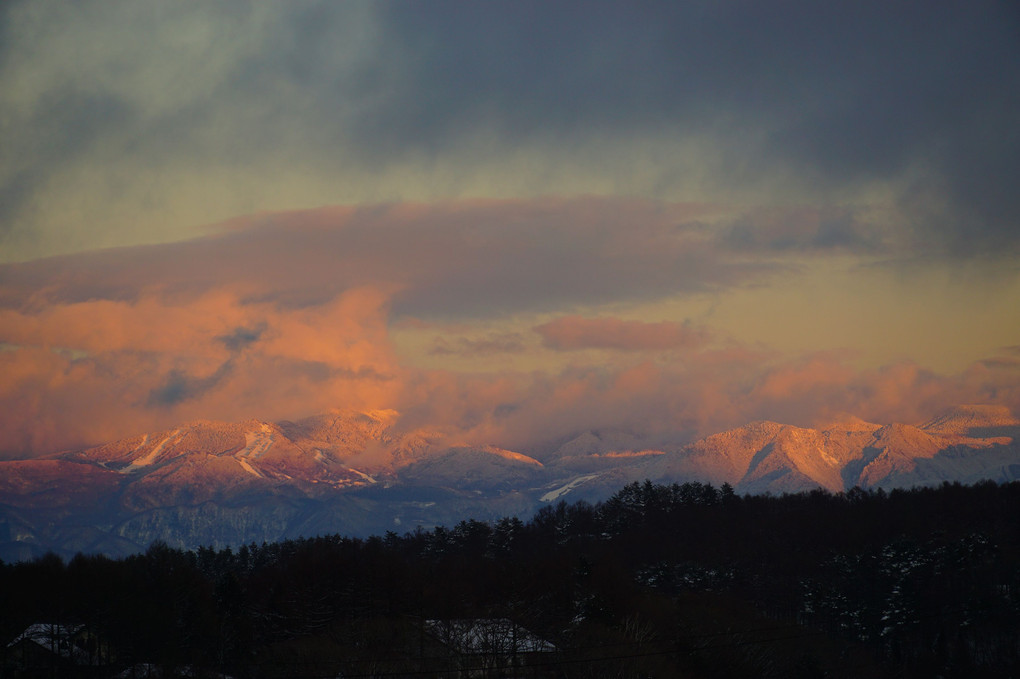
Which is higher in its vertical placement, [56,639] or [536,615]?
[536,615]

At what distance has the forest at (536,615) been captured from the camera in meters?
96.5

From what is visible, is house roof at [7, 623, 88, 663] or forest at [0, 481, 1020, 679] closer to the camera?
forest at [0, 481, 1020, 679]

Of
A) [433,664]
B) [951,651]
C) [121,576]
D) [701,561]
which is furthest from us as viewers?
[701,561]

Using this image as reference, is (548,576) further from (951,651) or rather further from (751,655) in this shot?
(951,651)

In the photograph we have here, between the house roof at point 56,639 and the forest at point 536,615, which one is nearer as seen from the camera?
the forest at point 536,615

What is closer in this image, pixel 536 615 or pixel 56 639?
pixel 56 639

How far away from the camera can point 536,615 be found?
107 metres

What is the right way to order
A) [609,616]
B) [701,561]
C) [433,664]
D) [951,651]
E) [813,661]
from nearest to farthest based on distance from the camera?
[433,664]
[813,661]
[609,616]
[951,651]
[701,561]

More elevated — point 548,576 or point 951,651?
point 548,576

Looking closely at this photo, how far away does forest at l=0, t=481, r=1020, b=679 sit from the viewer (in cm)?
9650

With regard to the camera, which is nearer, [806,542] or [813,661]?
[813,661]

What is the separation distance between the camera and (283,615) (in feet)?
364

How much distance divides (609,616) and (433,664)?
2268cm

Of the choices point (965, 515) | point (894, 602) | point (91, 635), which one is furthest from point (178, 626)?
point (965, 515)
